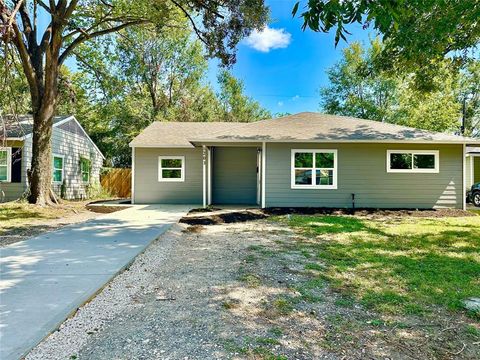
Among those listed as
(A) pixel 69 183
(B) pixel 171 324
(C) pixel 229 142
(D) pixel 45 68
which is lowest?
(B) pixel 171 324

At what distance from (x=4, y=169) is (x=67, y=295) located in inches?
524

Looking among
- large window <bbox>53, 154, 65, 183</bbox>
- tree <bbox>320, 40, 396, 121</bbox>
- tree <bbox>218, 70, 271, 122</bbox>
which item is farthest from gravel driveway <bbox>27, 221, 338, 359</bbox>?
tree <bbox>218, 70, 271, 122</bbox>

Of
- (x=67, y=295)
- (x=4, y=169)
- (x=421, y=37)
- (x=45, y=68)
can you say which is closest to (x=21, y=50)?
(x=45, y=68)

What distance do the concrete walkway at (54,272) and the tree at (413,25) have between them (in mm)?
3608

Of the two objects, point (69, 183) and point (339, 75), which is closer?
point (69, 183)

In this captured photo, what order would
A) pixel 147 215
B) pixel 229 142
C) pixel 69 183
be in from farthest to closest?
pixel 69 183 < pixel 229 142 < pixel 147 215

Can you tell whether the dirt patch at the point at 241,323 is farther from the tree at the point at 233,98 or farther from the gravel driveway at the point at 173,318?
the tree at the point at 233,98

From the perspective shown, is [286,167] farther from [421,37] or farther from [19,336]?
[19,336]

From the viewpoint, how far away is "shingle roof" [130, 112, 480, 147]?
11664 millimetres

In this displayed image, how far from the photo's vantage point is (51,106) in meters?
12.2

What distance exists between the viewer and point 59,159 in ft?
53.5

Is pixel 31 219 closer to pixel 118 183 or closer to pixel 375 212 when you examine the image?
pixel 118 183

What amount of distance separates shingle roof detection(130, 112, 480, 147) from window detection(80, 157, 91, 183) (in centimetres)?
540

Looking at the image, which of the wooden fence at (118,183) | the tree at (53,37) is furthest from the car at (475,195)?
the wooden fence at (118,183)
